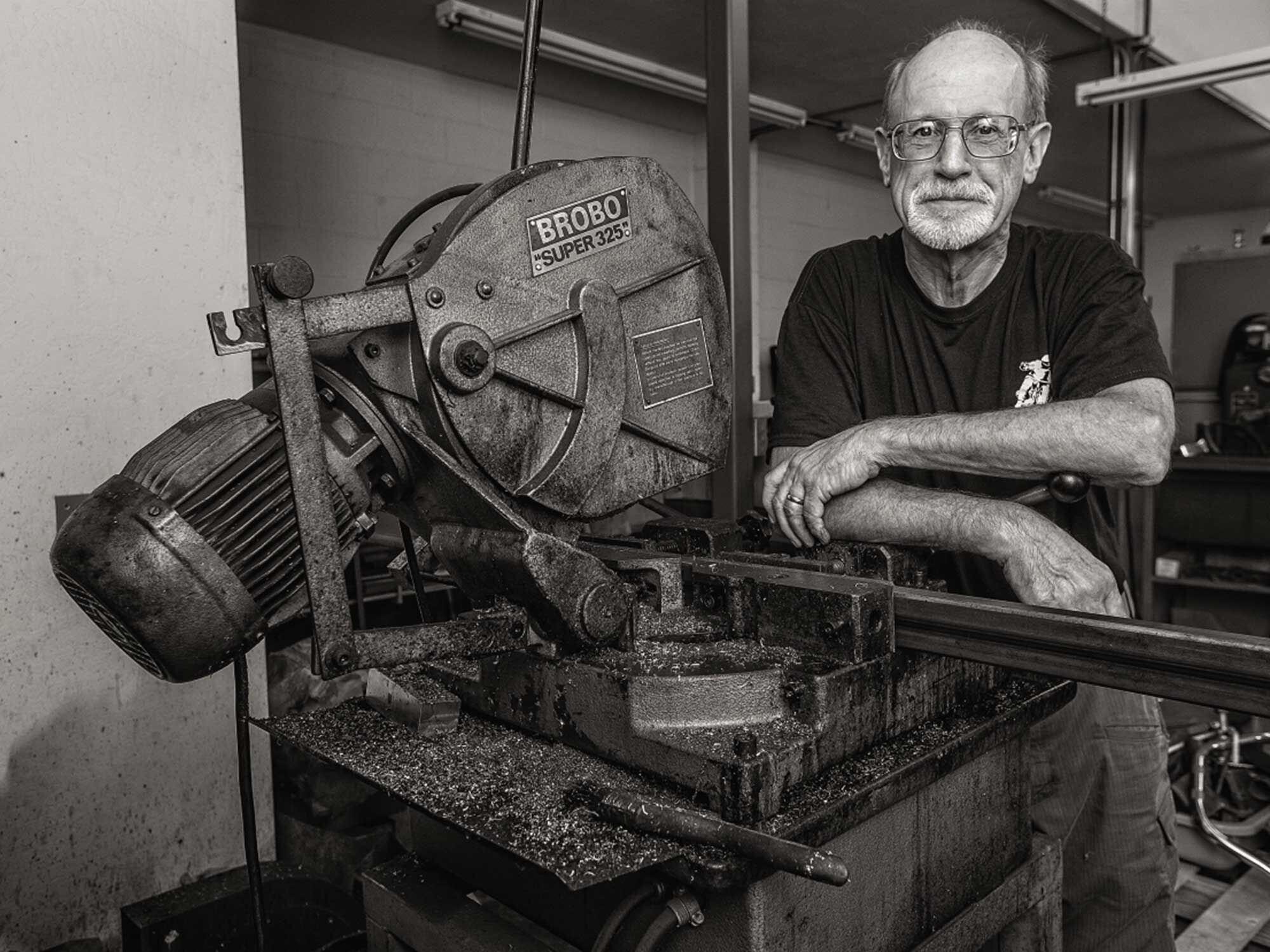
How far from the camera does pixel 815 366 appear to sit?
1.47 meters

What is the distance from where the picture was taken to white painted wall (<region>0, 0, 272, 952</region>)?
150 centimetres

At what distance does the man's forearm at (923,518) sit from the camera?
1141mm

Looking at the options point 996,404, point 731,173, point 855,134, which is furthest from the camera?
point 855,134

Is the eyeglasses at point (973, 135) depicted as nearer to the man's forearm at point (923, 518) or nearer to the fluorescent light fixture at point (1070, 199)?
the man's forearm at point (923, 518)

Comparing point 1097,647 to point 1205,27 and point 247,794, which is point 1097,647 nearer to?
point 247,794

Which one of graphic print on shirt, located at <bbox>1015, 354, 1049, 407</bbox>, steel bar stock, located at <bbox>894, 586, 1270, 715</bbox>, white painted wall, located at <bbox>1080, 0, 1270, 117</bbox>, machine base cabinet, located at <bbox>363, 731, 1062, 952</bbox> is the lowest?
machine base cabinet, located at <bbox>363, 731, 1062, 952</bbox>

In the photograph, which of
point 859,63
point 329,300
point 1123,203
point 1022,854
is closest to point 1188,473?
point 1123,203

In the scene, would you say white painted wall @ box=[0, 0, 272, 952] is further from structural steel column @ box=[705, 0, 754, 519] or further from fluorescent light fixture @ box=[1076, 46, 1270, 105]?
fluorescent light fixture @ box=[1076, 46, 1270, 105]

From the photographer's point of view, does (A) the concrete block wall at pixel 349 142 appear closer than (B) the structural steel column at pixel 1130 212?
Yes

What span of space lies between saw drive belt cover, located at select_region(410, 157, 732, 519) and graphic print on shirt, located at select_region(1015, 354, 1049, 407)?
0.54 meters

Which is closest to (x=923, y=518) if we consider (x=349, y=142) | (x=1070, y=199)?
(x=349, y=142)

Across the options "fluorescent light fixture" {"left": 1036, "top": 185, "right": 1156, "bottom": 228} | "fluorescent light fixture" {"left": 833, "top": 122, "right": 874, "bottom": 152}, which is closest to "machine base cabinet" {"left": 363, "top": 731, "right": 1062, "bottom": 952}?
"fluorescent light fixture" {"left": 833, "top": 122, "right": 874, "bottom": 152}

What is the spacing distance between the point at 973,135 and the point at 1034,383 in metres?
0.35

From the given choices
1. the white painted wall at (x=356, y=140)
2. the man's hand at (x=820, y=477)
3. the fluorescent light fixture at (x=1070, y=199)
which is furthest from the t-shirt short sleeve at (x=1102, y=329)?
the fluorescent light fixture at (x=1070, y=199)
